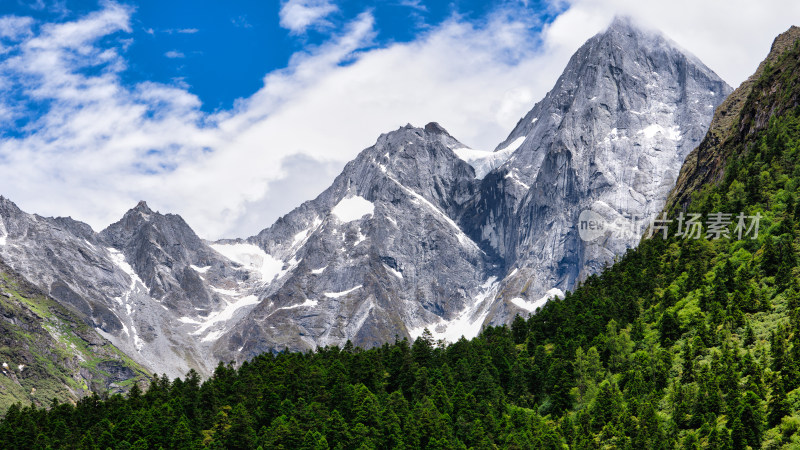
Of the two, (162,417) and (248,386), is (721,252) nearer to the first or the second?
(248,386)

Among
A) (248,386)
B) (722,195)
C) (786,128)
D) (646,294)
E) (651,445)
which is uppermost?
(786,128)

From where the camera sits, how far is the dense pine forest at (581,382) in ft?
360

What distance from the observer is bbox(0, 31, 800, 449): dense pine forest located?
10988 centimetres

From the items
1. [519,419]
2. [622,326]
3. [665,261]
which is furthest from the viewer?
[665,261]

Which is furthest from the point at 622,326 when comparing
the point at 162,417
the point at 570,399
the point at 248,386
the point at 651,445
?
the point at 162,417

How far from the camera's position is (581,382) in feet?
443

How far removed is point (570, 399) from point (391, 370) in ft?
114

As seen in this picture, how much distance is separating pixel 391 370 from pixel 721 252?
61.1m

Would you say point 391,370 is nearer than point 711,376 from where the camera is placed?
No

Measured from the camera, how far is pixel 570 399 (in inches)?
5271

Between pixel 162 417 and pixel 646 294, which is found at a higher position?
pixel 646 294

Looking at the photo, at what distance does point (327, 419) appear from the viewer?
131 metres

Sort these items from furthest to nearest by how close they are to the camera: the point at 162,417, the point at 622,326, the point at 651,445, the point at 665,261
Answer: the point at 665,261, the point at 622,326, the point at 162,417, the point at 651,445

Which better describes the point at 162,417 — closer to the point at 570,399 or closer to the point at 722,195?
the point at 570,399
